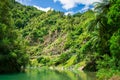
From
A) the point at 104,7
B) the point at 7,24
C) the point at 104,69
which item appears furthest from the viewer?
the point at 7,24

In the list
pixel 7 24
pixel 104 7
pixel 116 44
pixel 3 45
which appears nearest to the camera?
pixel 116 44

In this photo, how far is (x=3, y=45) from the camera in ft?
227

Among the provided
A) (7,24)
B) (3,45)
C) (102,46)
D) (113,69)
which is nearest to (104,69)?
(113,69)

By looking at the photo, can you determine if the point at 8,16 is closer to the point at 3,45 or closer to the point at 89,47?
the point at 3,45

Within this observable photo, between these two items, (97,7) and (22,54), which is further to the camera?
(22,54)

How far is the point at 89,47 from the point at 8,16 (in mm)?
24575

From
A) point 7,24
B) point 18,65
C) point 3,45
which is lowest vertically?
point 18,65

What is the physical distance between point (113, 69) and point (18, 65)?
160 ft

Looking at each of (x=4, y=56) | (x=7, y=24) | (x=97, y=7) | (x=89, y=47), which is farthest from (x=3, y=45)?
(x=97, y=7)

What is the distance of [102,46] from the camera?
46.2 metres

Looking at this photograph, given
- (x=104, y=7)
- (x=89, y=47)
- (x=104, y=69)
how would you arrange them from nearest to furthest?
1. (x=104, y=69)
2. (x=104, y=7)
3. (x=89, y=47)

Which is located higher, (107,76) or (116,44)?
(116,44)

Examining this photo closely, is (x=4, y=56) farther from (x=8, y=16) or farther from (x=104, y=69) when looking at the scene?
(x=104, y=69)

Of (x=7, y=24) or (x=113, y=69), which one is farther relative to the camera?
(x=7, y=24)
